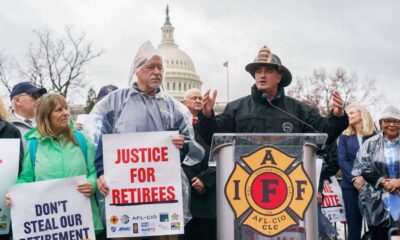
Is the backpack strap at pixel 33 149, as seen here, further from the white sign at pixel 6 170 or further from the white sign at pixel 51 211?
the white sign at pixel 51 211

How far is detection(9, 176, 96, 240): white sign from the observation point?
450cm

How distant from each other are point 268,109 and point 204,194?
4.44 feet

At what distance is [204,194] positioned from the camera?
6.08m

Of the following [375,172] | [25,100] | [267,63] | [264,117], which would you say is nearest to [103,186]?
[264,117]

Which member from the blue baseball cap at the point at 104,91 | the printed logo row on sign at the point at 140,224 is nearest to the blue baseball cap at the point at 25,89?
the blue baseball cap at the point at 104,91

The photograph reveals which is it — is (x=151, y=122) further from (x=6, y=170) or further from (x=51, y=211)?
(x=6, y=170)

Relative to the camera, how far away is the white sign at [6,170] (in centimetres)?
482

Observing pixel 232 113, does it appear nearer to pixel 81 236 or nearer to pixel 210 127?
pixel 210 127

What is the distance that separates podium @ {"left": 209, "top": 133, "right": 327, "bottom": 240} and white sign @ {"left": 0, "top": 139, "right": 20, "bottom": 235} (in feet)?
6.26

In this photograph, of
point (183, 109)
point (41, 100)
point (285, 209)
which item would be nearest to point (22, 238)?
point (41, 100)

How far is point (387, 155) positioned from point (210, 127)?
2.66 meters

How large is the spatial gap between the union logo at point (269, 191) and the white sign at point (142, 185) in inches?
26.5

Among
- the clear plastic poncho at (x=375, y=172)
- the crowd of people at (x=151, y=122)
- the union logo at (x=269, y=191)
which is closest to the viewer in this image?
the union logo at (x=269, y=191)

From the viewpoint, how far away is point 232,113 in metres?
5.29
